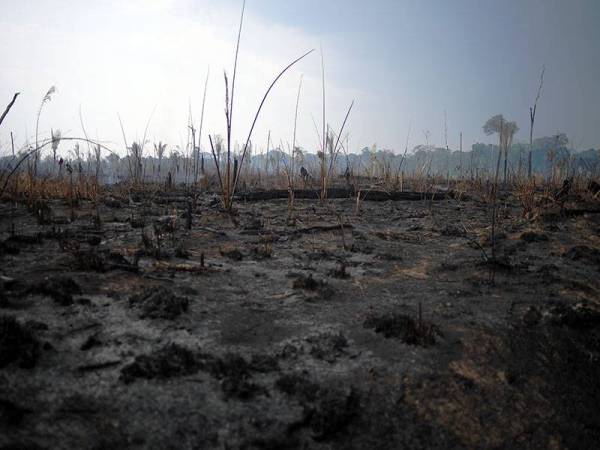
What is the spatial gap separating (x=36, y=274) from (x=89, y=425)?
135 centimetres

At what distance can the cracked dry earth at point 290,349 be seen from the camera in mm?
1082

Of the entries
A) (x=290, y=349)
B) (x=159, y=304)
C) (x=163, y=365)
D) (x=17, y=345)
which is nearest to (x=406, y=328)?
(x=290, y=349)

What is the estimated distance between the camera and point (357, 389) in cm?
127

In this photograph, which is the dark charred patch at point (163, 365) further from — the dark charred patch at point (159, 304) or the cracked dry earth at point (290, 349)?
the dark charred patch at point (159, 304)

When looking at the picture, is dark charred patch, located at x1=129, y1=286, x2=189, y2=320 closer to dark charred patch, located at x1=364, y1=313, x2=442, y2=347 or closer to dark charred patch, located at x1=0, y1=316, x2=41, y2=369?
dark charred patch, located at x1=0, y1=316, x2=41, y2=369

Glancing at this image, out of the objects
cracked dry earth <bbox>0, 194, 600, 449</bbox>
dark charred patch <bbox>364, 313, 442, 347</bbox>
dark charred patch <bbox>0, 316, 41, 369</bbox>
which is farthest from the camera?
dark charred patch <bbox>364, 313, 442, 347</bbox>

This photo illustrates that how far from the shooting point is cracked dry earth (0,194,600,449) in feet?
3.55

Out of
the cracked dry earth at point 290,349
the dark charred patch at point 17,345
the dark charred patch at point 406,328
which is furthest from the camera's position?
the dark charred patch at point 406,328

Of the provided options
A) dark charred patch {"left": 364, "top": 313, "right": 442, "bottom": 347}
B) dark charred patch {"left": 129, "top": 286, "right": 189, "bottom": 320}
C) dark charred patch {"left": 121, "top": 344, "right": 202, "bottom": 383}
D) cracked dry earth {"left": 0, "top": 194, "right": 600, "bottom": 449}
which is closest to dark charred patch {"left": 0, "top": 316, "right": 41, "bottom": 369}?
cracked dry earth {"left": 0, "top": 194, "right": 600, "bottom": 449}

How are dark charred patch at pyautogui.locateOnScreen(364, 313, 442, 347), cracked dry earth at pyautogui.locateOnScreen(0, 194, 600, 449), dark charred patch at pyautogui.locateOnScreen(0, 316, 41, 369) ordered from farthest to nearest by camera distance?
dark charred patch at pyautogui.locateOnScreen(364, 313, 442, 347) → dark charred patch at pyautogui.locateOnScreen(0, 316, 41, 369) → cracked dry earth at pyautogui.locateOnScreen(0, 194, 600, 449)

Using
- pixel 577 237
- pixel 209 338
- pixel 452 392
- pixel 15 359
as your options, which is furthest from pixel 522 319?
pixel 577 237

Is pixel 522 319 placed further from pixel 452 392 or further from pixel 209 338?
pixel 209 338

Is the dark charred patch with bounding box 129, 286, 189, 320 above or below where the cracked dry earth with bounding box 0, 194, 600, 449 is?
above

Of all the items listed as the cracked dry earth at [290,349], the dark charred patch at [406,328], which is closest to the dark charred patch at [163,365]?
the cracked dry earth at [290,349]
